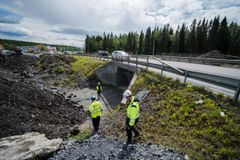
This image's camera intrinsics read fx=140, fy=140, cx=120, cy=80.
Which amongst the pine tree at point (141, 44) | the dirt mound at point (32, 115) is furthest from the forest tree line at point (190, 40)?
the dirt mound at point (32, 115)

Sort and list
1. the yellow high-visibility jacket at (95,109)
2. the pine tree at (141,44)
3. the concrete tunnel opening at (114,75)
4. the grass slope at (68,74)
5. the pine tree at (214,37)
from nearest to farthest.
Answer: the yellow high-visibility jacket at (95,109), the concrete tunnel opening at (114,75), the grass slope at (68,74), the pine tree at (214,37), the pine tree at (141,44)

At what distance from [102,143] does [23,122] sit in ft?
17.8

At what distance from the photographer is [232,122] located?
15.3ft

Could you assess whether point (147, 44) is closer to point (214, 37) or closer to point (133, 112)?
point (214, 37)

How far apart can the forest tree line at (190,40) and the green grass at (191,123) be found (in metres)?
28.3

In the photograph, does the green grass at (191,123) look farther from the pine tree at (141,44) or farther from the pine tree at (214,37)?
the pine tree at (141,44)

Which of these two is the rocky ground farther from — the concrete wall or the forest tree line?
the forest tree line

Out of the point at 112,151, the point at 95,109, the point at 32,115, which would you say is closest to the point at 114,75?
the point at 32,115

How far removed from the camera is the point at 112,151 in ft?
15.3

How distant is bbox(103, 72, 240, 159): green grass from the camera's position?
13.8 ft

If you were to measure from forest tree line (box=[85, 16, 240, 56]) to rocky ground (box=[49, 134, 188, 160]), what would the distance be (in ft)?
102

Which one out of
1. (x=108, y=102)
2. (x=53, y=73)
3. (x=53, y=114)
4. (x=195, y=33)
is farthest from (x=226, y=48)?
(x=53, y=114)

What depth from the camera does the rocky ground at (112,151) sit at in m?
4.26

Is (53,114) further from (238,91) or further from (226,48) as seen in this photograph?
(226,48)
